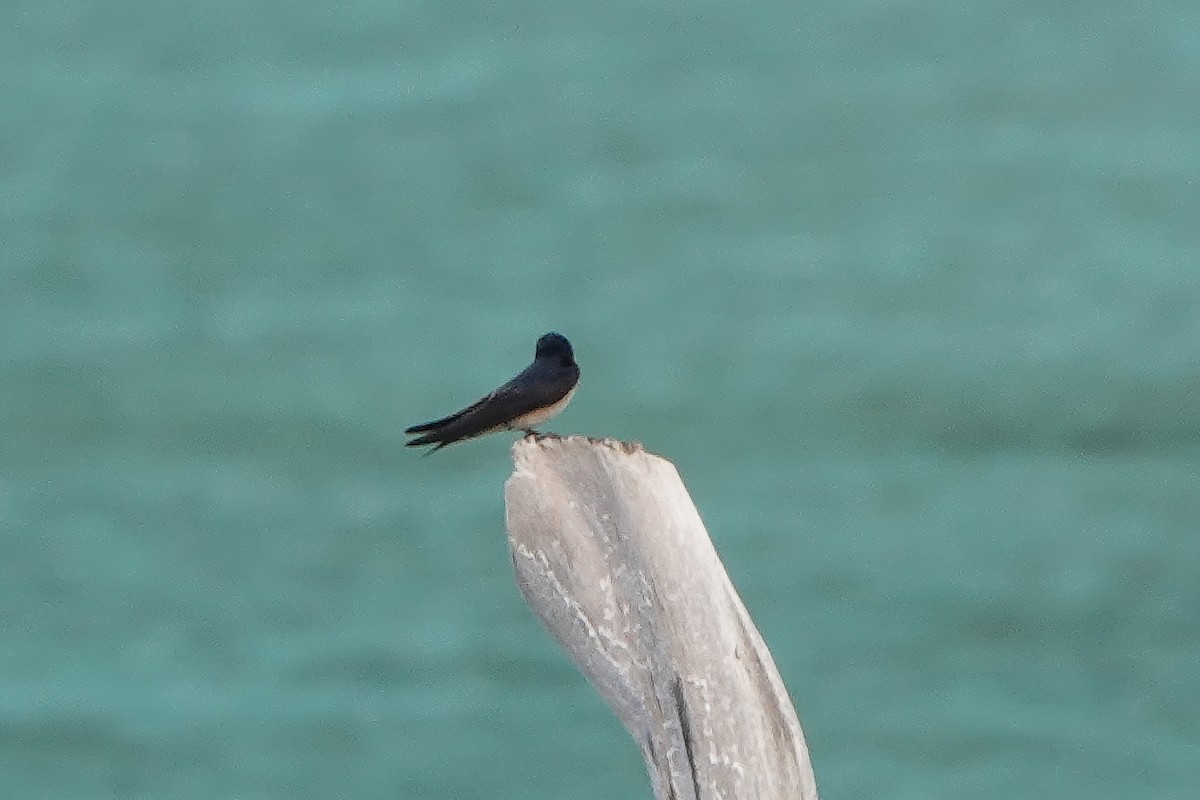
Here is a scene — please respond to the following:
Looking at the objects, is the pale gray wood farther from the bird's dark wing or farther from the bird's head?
the bird's head

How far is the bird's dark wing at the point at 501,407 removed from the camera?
235 inches

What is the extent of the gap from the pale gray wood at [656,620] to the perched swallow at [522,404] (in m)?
1.47

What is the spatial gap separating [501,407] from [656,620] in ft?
6.32

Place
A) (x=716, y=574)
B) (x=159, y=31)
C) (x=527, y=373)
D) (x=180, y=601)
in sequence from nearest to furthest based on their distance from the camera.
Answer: (x=716, y=574) < (x=527, y=373) < (x=180, y=601) < (x=159, y=31)

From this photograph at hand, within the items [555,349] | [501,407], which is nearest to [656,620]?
[501,407]

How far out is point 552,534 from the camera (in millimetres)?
4344

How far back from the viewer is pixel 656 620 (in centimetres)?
426

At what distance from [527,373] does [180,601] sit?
5.60 meters

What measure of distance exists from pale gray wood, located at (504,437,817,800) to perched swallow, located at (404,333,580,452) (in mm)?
1474

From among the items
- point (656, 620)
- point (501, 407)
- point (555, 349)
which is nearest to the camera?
point (656, 620)

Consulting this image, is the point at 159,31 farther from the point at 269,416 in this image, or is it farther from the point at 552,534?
the point at 552,534

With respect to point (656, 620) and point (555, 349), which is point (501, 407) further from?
point (656, 620)

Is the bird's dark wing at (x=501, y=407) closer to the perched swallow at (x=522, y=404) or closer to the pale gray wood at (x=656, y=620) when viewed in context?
the perched swallow at (x=522, y=404)

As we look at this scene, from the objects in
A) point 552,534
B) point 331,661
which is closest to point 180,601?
point 331,661
